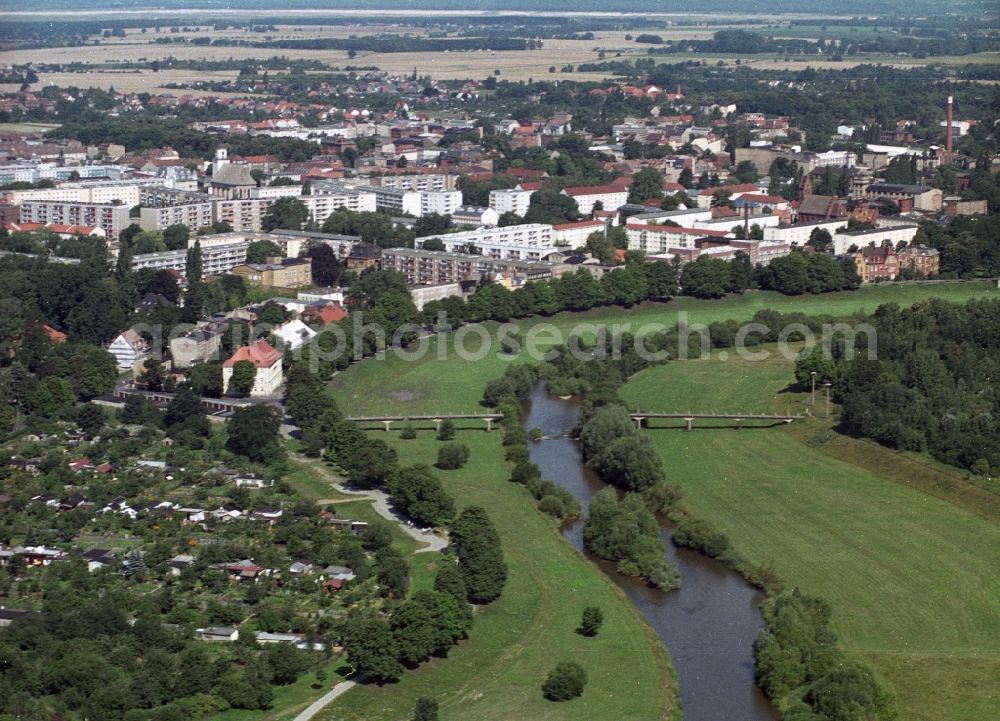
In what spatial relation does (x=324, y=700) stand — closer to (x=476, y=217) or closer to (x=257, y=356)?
(x=257, y=356)

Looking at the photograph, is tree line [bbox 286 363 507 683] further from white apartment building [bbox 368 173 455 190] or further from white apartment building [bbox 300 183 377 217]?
white apartment building [bbox 368 173 455 190]

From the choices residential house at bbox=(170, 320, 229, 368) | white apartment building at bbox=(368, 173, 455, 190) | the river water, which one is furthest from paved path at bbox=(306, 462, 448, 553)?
white apartment building at bbox=(368, 173, 455, 190)

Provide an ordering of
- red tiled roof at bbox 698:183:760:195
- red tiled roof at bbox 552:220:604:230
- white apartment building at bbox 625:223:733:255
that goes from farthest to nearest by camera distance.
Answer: red tiled roof at bbox 698:183:760:195 < red tiled roof at bbox 552:220:604:230 < white apartment building at bbox 625:223:733:255

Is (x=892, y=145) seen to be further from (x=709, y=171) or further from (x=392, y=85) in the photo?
(x=392, y=85)

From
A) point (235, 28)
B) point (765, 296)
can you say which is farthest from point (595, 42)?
point (765, 296)

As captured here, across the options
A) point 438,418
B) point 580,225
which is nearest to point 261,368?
point 438,418

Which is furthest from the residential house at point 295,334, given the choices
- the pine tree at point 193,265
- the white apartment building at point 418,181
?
the white apartment building at point 418,181
